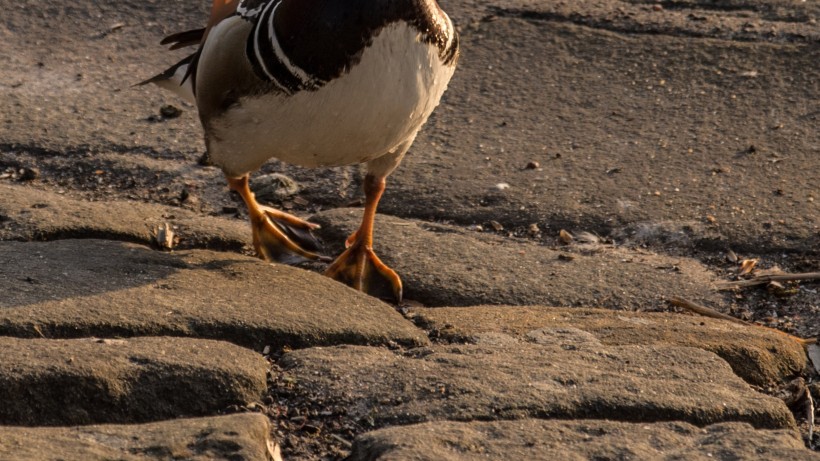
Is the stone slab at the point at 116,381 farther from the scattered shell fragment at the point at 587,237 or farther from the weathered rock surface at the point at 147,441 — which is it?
the scattered shell fragment at the point at 587,237

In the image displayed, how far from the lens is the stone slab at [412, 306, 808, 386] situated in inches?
125

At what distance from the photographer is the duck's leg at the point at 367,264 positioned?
146 inches

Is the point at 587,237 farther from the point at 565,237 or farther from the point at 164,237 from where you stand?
the point at 164,237

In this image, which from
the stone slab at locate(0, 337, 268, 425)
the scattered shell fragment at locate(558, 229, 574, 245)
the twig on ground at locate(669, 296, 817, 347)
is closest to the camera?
the stone slab at locate(0, 337, 268, 425)

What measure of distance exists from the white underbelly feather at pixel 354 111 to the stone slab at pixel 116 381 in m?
0.89

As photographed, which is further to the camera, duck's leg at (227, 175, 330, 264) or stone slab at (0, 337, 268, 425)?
duck's leg at (227, 175, 330, 264)

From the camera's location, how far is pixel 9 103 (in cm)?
495

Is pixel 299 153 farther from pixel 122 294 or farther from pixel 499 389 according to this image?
pixel 499 389

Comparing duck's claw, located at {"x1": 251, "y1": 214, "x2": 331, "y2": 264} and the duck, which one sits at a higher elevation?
the duck

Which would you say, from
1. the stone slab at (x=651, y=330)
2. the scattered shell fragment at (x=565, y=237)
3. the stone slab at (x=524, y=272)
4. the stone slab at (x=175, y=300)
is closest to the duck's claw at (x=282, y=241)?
the stone slab at (x=524, y=272)

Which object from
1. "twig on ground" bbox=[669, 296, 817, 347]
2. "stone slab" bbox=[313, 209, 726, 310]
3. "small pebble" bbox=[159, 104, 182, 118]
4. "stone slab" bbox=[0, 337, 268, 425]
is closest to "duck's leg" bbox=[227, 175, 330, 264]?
"stone slab" bbox=[313, 209, 726, 310]

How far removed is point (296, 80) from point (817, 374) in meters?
1.66

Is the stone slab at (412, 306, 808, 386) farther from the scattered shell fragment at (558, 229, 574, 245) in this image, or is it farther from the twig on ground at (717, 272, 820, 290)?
the scattered shell fragment at (558, 229, 574, 245)

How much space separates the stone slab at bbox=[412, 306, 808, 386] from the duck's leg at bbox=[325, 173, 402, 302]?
26 centimetres
